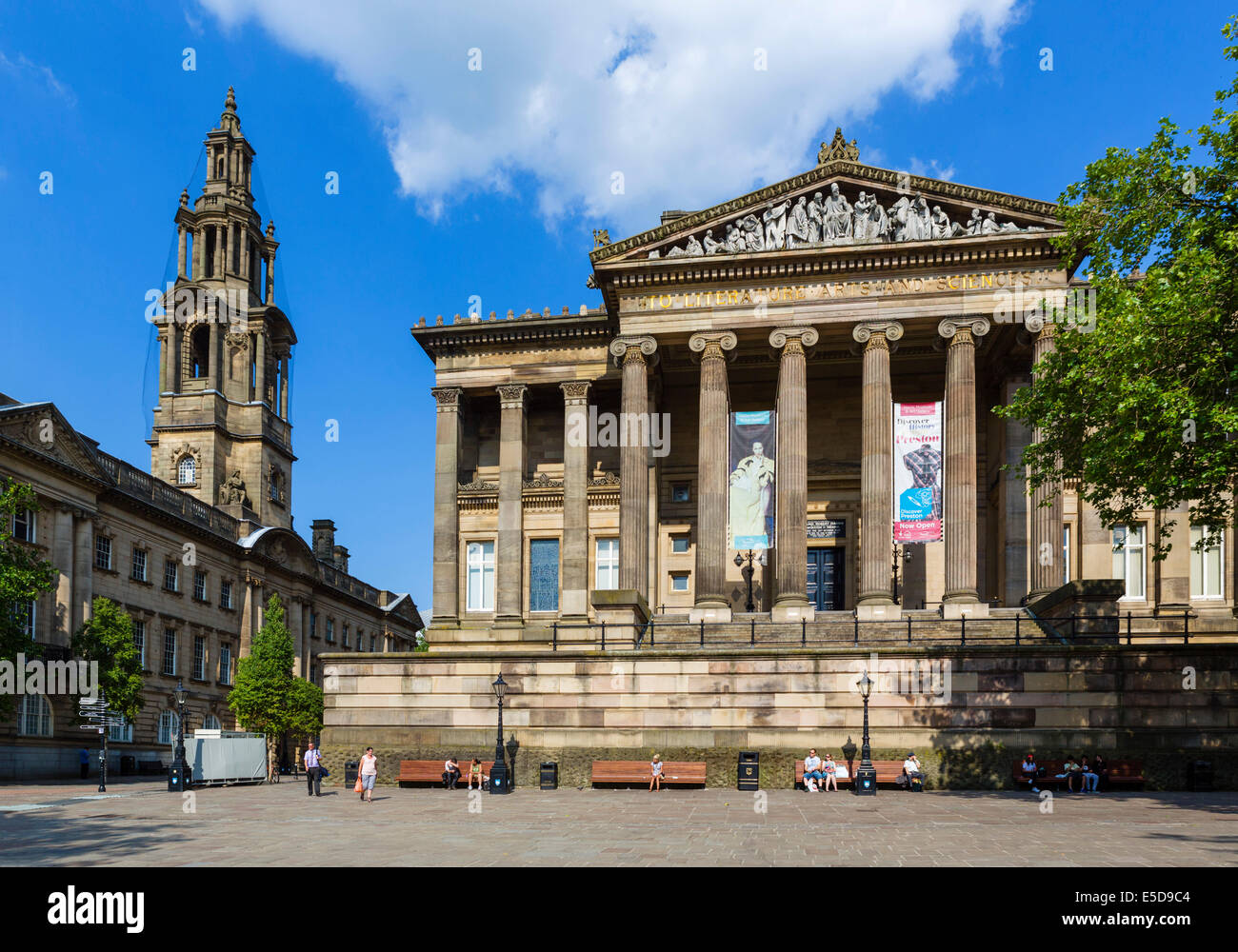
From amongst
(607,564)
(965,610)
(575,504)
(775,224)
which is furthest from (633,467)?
(965,610)

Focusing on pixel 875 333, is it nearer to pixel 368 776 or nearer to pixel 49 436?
pixel 368 776

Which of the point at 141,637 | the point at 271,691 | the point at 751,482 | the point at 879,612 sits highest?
→ the point at 751,482

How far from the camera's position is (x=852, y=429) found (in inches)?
1881

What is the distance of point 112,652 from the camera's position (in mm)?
49156

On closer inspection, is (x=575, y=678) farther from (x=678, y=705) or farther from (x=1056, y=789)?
(x=1056, y=789)

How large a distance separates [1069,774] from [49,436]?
4441 centimetres

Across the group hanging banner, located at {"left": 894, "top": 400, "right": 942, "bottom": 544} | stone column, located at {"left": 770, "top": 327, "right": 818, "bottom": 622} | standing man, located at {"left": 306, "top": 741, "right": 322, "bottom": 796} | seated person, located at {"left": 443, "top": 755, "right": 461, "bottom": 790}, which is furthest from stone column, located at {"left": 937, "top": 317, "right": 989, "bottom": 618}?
standing man, located at {"left": 306, "top": 741, "right": 322, "bottom": 796}

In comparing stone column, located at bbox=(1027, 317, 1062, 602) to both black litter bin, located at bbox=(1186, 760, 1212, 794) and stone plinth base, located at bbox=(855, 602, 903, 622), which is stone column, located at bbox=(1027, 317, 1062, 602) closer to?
stone plinth base, located at bbox=(855, 602, 903, 622)

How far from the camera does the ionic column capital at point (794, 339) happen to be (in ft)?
134

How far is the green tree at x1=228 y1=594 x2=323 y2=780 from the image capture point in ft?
201

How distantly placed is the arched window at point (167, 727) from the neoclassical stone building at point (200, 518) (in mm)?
136

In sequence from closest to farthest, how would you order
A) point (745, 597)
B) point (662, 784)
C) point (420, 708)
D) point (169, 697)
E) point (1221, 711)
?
1. point (1221, 711)
2. point (662, 784)
3. point (420, 708)
4. point (745, 597)
5. point (169, 697)
